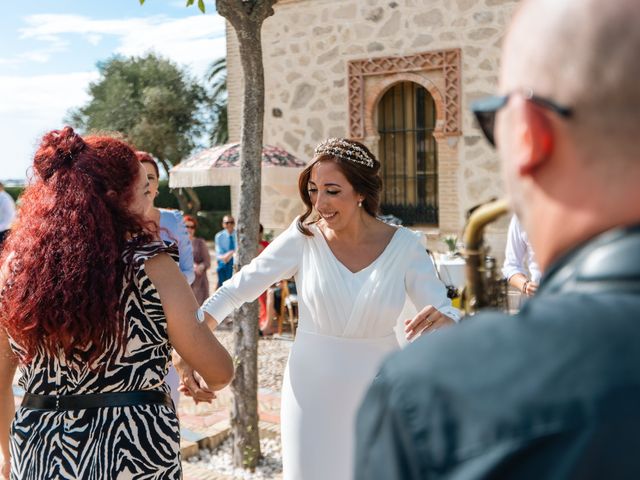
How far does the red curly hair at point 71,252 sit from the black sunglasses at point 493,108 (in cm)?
138

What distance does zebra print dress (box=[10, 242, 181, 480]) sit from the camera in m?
2.12

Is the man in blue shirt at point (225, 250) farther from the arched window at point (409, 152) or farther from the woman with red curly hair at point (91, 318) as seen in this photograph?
the woman with red curly hair at point (91, 318)

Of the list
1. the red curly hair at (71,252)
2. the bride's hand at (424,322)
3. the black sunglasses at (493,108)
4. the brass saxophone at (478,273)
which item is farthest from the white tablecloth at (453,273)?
the black sunglasses at (493,108)

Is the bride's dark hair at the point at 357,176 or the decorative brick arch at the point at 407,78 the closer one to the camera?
the bride's dark hair at the point at 357,176

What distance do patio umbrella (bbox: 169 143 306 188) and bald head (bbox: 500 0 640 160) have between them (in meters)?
8.77

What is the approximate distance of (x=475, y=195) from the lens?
39.2 feet

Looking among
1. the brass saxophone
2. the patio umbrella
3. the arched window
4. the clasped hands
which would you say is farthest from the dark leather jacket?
the arched window

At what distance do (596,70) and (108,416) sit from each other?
6.00ft

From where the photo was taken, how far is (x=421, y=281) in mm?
3117

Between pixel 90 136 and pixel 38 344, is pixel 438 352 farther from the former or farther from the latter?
pixel 90 136

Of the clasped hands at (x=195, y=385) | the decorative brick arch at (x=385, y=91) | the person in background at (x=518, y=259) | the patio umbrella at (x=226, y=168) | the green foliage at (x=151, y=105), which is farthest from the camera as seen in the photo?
the green foliage at (x=151, y=105)

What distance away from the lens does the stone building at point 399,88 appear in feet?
38.8

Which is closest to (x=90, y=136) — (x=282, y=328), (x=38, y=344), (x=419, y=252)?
(x=38, y=344)

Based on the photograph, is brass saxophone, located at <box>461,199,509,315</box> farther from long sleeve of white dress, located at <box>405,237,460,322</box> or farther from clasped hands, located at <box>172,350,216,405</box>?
long sleeve of white dress, located at <box>405,237,460,322</box>
